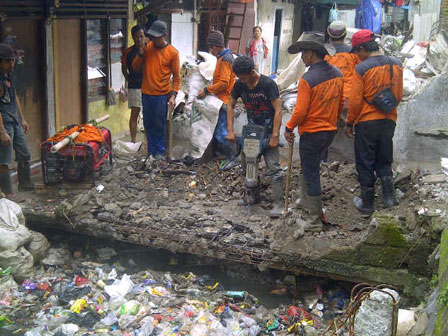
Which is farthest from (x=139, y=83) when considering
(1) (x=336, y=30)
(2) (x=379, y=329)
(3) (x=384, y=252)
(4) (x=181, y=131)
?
(2) (x=379, y=329)

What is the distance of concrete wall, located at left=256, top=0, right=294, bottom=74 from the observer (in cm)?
1712

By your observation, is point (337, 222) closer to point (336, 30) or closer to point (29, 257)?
point (336, 30)

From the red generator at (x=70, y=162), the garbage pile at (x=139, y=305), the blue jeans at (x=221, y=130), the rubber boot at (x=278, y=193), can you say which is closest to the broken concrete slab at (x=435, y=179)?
the rubber boot at (x=278, y=193)

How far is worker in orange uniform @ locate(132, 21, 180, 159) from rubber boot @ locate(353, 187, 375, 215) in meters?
3.28

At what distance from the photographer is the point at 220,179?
7.92 metres

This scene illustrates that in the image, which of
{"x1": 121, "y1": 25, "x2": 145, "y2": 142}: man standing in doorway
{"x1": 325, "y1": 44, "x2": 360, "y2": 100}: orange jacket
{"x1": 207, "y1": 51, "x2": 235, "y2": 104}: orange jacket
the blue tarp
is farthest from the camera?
the blue tarp

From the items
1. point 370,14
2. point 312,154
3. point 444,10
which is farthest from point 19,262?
point 370,14

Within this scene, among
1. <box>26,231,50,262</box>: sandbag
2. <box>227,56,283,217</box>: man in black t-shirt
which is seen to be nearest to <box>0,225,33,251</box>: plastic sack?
<box>26,231,50,262</box>: sandbag

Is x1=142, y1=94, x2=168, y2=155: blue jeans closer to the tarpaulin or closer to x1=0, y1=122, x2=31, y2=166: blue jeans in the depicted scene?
the tarpaulin

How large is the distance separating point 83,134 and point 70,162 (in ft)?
1.49

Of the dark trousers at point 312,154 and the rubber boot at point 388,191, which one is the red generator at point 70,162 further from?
the rubber boot at point 388,191

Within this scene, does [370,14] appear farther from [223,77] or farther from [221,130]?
[223,77]

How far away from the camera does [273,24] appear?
60.0 feet

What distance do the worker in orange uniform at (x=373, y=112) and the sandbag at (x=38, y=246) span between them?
12.4ft
